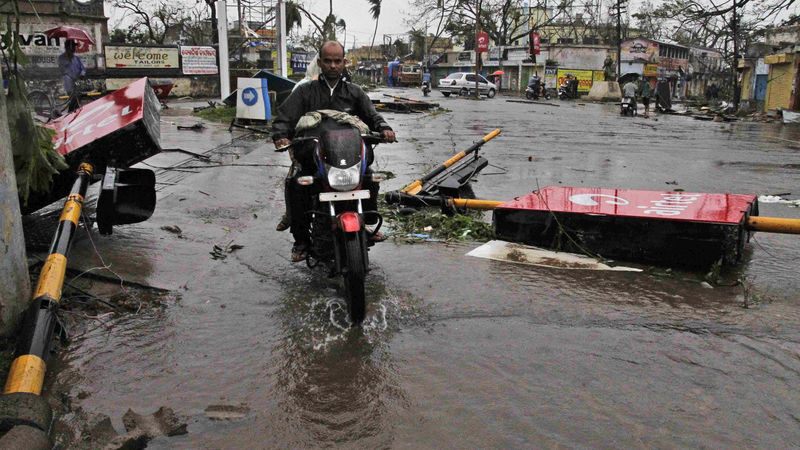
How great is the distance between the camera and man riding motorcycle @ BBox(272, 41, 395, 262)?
14.9 ft

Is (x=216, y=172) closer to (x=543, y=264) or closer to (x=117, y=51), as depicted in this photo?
(x=543, y=264)

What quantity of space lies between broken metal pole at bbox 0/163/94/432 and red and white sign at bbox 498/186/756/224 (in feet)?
11.1

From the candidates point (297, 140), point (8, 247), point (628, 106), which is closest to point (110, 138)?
point (297, 140)

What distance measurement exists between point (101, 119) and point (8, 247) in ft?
7.52

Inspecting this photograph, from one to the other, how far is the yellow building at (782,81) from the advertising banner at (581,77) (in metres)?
24.7

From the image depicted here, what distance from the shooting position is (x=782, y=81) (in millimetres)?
29781

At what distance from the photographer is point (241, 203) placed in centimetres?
709

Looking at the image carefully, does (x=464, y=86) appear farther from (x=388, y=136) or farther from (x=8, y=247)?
(x=8, y=247)

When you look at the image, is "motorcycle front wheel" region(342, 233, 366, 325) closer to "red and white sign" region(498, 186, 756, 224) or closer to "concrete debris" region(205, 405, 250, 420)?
"concrete debris" region(205, 405, 250, 420)

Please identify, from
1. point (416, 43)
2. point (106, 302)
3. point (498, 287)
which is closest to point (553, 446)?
point (498, 287)

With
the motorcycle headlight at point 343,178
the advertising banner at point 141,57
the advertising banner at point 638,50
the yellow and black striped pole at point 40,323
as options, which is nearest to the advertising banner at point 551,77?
the advertising banner at point 638,50

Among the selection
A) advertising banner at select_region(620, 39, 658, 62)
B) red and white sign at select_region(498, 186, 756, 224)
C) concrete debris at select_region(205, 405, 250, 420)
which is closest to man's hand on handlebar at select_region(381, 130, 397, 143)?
red and white sign at select_region(498, 186, 756, 224)

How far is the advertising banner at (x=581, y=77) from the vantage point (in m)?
55.2

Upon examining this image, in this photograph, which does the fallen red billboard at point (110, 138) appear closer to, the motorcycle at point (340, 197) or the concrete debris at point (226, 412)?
the motorcycle at point (340, 197)
